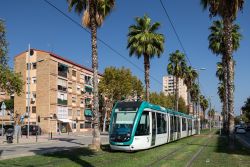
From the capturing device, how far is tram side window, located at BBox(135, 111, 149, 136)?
22764mm

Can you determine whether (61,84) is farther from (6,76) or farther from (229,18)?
(229,18)

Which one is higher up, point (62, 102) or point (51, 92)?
point (51, 92)

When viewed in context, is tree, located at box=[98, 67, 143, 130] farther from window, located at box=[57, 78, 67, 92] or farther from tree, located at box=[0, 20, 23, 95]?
tree, located at box=[0, 20, 23, 95]

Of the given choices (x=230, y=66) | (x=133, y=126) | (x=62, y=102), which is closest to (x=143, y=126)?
(x=133, y=126)

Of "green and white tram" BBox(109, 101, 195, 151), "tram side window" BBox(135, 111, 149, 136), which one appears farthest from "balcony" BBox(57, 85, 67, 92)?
"tram side window" BBox(135, 111, 149, 136)

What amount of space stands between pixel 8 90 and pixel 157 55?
1491 cm

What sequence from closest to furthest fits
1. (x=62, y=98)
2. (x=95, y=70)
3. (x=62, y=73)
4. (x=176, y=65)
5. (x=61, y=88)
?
(x=95, y=70) → (x=176, y=65) → (x=61, y=88) → (x=62, y=98) → (x=62, y=73)

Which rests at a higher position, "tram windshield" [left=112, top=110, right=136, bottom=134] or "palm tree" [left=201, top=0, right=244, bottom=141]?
"palm tree" [left=201, top=0, right=244, bottom=141]

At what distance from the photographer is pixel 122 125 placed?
22859mm

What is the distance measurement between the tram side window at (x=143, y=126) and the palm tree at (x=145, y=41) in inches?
653

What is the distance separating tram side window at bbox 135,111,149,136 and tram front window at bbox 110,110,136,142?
0.52 meters

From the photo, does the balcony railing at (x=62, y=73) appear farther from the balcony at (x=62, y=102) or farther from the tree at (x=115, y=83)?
the tree at (x=115, y=83)

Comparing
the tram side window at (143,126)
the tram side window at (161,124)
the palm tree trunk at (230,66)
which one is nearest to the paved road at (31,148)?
the tram side window at (143,126)

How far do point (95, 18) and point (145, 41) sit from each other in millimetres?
14483
